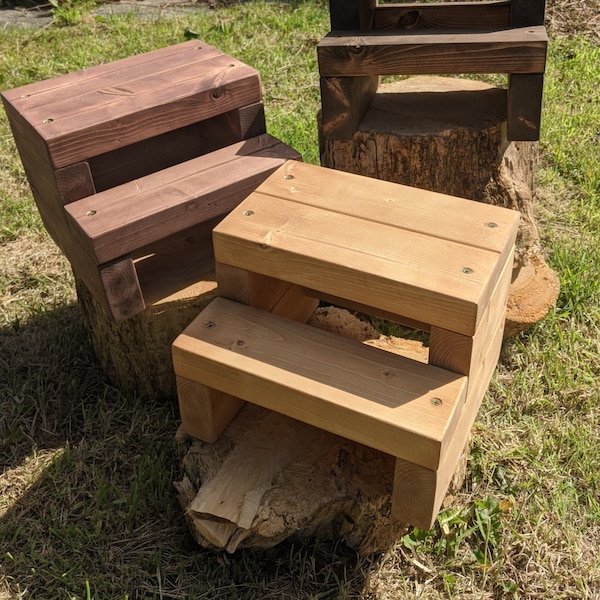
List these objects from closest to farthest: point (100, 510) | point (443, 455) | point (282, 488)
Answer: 1. point (443, 455)
2. point (282, 488)
3. point (100, 510)

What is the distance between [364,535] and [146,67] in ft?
5.47

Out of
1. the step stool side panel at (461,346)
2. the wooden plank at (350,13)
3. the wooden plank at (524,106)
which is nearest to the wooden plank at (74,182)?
the wooden plank at (350,13)

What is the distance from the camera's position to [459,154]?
2.65 m

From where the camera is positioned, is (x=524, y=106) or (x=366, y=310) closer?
(x=366, y=310)

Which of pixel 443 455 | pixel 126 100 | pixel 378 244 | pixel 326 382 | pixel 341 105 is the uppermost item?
pixel 126 100

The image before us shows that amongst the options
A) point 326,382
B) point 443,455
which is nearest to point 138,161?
point 326,382

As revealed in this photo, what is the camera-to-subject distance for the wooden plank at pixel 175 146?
2578 millimetres

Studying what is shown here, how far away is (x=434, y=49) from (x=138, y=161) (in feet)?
3.56

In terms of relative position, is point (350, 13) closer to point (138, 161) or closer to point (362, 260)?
point (138, 161)

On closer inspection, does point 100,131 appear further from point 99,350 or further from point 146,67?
point 99,350

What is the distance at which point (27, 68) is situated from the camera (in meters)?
4.92

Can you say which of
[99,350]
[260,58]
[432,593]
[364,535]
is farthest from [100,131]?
[260,58]

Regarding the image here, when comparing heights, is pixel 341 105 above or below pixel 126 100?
below

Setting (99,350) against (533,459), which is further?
(99,350)
